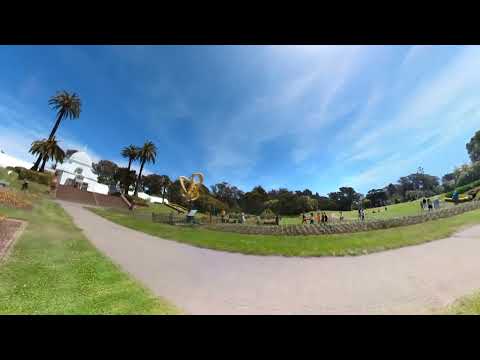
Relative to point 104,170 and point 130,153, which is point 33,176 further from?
point 104,170

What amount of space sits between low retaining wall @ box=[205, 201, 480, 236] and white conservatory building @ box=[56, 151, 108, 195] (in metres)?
42.1

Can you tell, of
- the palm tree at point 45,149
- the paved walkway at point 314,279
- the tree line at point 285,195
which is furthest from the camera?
the tree line at point 285,195

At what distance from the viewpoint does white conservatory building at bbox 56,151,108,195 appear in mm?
42344

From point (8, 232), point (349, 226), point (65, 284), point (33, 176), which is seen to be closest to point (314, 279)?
point (65, 284)

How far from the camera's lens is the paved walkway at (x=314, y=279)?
357cm

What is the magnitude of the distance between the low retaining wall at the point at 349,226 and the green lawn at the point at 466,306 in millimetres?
6767

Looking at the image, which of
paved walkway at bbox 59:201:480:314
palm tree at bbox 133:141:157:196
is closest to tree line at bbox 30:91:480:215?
palm tree at bbox 133:141:157:196

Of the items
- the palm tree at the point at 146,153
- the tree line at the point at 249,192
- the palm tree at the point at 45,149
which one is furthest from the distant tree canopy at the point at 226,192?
the palm tree at the point at 45,149

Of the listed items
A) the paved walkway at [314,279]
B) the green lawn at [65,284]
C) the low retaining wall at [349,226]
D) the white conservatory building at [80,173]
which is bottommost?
the green lawn at [65,284]

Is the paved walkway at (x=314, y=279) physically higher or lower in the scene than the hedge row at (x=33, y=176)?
lower

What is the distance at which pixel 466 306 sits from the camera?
330 centimetres

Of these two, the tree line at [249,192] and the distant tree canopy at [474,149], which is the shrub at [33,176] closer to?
the tree line at [249,192]

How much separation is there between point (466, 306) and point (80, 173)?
62.5 metres

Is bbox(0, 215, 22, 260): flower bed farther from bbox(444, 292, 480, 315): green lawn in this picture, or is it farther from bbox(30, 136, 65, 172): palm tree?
bbox(30, 136, 65, 172): palm tree
